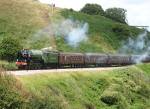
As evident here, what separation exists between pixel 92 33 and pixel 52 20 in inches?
380

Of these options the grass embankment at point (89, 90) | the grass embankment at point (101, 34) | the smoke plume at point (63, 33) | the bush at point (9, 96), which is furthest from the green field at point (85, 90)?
the grass embankment at point (101, 34)

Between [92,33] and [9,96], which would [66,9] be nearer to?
[92,33]

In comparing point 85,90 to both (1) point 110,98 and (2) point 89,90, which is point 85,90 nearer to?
(2) point 89,90

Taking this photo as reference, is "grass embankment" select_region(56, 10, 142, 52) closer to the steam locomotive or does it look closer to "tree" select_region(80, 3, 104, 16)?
the steam locomotive

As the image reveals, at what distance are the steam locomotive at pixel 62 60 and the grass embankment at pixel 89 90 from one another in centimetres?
516

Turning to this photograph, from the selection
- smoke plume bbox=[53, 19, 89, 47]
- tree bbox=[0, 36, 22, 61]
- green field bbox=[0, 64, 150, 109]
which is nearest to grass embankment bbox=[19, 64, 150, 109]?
green field bbox=[0, 64, 150, 109]

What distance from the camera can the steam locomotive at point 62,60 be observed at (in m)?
52.1

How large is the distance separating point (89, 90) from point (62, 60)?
1457 centimetres

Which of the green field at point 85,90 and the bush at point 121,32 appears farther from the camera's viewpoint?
the bush at point 121,32

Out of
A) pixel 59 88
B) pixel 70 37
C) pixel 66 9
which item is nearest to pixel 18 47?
pixel 59 88

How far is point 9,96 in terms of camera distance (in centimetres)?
2966

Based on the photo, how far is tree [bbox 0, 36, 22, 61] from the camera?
60688 millimetres

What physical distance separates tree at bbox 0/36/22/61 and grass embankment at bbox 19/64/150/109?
1078cm

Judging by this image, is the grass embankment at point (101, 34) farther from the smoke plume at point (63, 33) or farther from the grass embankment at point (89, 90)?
the grass embankment at point (89, 90)
